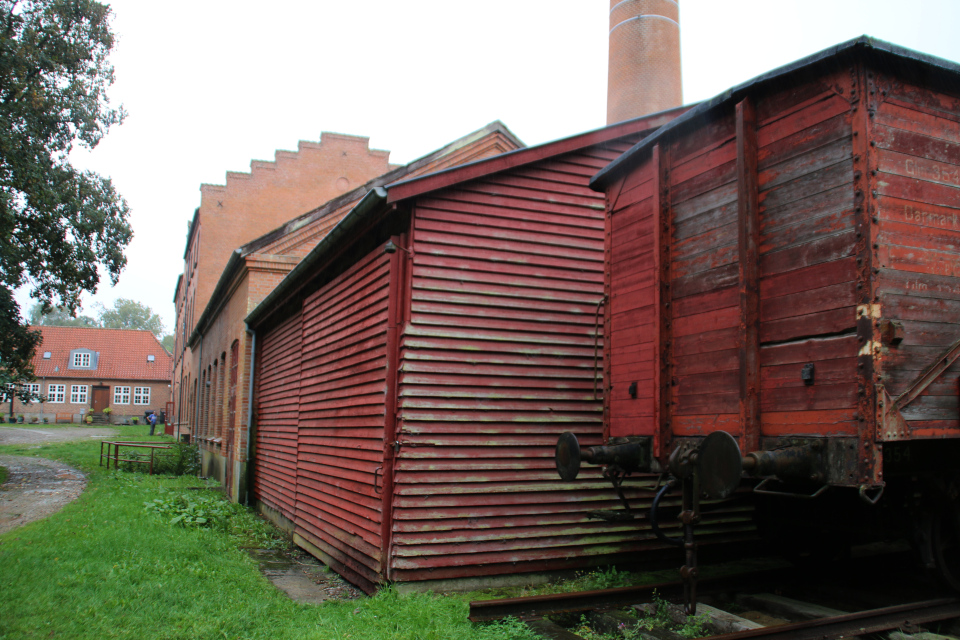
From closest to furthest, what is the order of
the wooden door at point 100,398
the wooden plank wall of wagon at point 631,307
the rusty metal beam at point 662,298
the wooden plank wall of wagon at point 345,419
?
the rusty metal beam at point 662,298
the wooden plank wall of wagon at point 631,307
the wooden plank wall of wagon at point 345,419
the wooden door at point 100,398

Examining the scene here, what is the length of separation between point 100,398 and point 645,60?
50.2 m

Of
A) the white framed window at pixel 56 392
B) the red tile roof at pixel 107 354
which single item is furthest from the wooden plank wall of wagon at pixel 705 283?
the white framed window at pixel 56 392

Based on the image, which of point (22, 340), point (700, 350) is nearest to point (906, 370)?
point (700, 350)

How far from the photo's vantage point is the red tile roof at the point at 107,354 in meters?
51.1

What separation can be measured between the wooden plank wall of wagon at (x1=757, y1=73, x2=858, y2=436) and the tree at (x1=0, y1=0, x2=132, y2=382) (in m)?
14.4

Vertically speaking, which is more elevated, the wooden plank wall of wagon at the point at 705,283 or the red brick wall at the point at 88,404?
the wooden plank wall of wagon at the point at 705,283

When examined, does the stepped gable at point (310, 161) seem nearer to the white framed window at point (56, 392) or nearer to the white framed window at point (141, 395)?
the white framed window at point (141, 395)

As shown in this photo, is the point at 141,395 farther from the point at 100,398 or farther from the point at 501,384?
the point at 501,384

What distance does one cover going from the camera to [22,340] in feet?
62.4

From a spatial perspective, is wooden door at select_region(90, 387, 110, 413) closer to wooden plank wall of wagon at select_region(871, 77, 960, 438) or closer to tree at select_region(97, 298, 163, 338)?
tree at select_region(97, 298, 163, 338)

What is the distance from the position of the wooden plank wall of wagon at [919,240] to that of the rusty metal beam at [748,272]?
0.80 meters

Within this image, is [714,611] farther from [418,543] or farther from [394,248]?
[394,248]

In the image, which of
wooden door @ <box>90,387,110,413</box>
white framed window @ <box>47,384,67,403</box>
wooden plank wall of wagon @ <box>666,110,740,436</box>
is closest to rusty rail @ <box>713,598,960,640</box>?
wooden plank wall of wagon @ <box>666,110,740,436</box>

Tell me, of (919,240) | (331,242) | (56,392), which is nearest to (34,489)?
(331,242)
